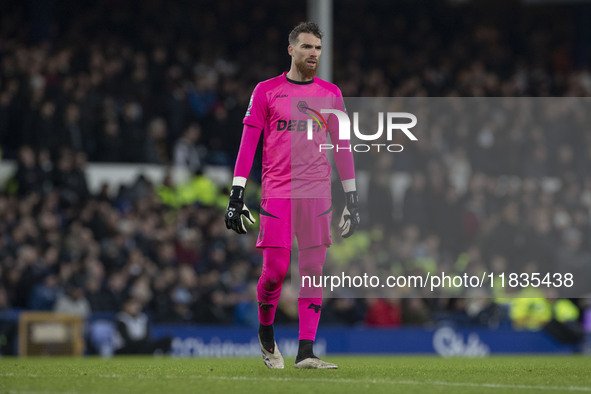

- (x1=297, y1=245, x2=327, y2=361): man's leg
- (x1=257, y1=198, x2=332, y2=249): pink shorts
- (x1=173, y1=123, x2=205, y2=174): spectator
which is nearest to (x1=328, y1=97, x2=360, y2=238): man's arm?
(x1=257, y1=198, x2=332, y2=249): pink shorts

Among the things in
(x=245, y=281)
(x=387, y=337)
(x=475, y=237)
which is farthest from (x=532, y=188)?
(x=245, y=281)

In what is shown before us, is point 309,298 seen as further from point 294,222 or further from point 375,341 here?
point 375,341

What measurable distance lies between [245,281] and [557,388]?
11118 millimetres

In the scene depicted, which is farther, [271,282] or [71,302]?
[71,302]

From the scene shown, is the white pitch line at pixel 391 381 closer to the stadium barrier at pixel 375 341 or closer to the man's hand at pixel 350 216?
the man's hand at pixel 350 216

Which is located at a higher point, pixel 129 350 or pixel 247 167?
pixel 247 167

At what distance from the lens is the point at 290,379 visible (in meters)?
7.03

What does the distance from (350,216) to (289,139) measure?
2.46 feet

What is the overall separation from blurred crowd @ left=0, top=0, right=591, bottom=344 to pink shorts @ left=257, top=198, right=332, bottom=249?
222 centimetres

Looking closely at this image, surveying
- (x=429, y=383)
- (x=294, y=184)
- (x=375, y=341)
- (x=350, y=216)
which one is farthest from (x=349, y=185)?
(x=375, y=341)

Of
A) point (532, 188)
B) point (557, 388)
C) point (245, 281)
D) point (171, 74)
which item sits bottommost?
point (557, 388)

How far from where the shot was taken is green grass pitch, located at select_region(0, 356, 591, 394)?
6445 mm

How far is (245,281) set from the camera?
17406 millimetres

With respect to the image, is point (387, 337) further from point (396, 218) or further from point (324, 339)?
point (396, 218)
